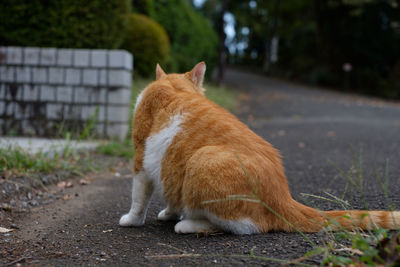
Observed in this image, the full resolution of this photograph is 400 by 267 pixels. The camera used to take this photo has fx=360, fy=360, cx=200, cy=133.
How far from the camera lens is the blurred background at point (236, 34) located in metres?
6.27

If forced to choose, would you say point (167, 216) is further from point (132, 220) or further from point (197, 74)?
point (197, 74)

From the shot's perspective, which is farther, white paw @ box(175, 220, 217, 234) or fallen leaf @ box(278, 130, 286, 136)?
fallen leaf @ box(278, 130, 286, 136)

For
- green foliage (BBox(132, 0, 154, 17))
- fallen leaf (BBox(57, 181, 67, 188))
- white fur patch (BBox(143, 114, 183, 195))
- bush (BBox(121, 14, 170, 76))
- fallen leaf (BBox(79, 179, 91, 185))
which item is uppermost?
green foliage (BBox(132, 0, 154, 17))

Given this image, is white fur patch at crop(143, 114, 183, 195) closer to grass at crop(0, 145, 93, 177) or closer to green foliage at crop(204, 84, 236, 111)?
grass at crop(0, 145, 93, 177)

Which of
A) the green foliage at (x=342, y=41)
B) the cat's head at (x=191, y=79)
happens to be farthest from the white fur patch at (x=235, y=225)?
the green foliage at (x=342, y=41)

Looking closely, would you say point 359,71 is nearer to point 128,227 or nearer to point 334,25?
point 334,25

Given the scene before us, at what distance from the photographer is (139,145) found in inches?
106

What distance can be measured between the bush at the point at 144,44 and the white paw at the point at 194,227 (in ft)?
23.0

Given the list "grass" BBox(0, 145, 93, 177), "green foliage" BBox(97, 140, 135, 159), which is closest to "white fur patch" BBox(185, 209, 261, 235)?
"grass" BBox(0, 145, 93, 177)

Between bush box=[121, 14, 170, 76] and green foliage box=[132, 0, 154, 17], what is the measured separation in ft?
4.51

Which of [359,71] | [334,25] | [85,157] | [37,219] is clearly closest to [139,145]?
[37,219]

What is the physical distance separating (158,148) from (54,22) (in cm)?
476

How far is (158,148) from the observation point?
2.53 meters

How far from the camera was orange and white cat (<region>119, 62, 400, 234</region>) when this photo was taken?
221cm
